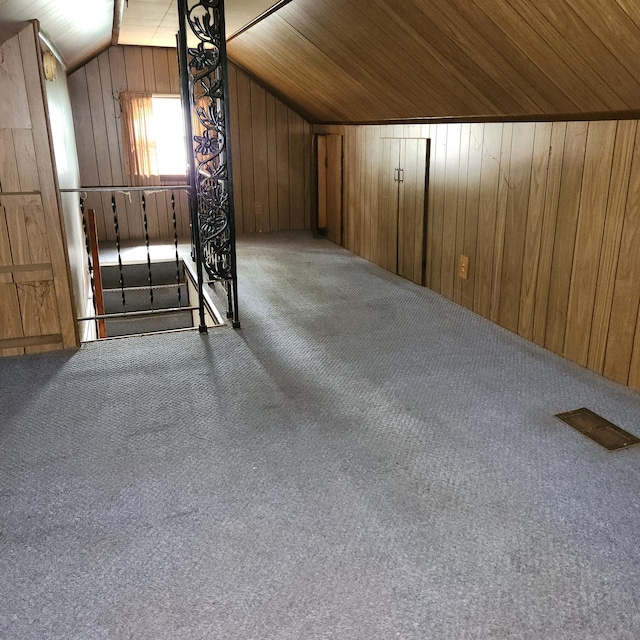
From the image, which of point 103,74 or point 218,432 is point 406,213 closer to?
point 218,432

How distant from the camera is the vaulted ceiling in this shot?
2273 millimetres

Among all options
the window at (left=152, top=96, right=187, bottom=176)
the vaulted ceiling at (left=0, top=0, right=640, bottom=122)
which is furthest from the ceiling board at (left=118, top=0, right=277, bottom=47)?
the window at (left=152, top=96, right=187, bottom=176)

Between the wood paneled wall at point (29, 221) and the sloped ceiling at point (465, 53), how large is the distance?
166cm

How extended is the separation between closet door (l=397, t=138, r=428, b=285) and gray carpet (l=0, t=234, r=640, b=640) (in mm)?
1299

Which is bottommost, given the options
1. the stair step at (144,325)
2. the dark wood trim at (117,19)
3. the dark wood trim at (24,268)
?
the stair step at (144,325)

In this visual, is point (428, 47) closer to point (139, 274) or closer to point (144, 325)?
point (139, 274)

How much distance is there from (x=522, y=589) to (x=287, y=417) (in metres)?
1.19

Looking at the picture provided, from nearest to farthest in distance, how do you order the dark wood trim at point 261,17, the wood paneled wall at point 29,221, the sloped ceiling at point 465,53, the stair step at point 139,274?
1. the sloped ceiling at point 465,53
2. the wood paneled wall at point 29,221
3. the dark wood trim at point 261,17
4. the stair step at point 139,274

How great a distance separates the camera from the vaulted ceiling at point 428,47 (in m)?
2.27

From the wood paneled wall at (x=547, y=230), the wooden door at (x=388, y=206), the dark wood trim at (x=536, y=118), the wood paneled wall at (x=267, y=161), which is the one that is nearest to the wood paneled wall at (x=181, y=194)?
the wood paneled wall at (x=267, y=161)

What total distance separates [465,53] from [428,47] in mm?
247

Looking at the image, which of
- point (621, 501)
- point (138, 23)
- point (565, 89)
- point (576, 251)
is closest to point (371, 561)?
point (621, 501)

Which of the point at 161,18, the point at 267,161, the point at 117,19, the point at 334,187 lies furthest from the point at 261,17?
the point at 267,161

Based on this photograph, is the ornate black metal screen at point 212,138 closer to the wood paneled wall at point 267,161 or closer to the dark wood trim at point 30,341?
the dark wood trim at point 30,341
